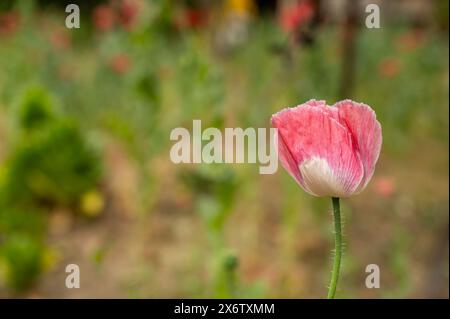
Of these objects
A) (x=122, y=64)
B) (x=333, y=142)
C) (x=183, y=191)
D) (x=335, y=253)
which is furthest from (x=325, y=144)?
(x=122, y=64)

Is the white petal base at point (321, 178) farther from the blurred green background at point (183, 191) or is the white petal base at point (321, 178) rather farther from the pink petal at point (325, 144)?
the blurred green background at point (183, 191)

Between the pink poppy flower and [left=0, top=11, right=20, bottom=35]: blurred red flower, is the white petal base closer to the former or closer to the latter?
the pink poppy flower

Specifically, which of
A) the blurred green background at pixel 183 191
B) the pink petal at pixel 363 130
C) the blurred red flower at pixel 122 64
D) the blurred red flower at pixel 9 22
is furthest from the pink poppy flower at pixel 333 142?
the blurred red flower at pixel 9 22

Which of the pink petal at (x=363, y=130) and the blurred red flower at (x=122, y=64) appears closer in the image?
the pink petal at (x=363, y=130)

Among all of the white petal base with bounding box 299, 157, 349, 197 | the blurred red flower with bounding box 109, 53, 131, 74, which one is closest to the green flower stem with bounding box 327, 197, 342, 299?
the white petal base with bounding box 299, 157, 349, 197
